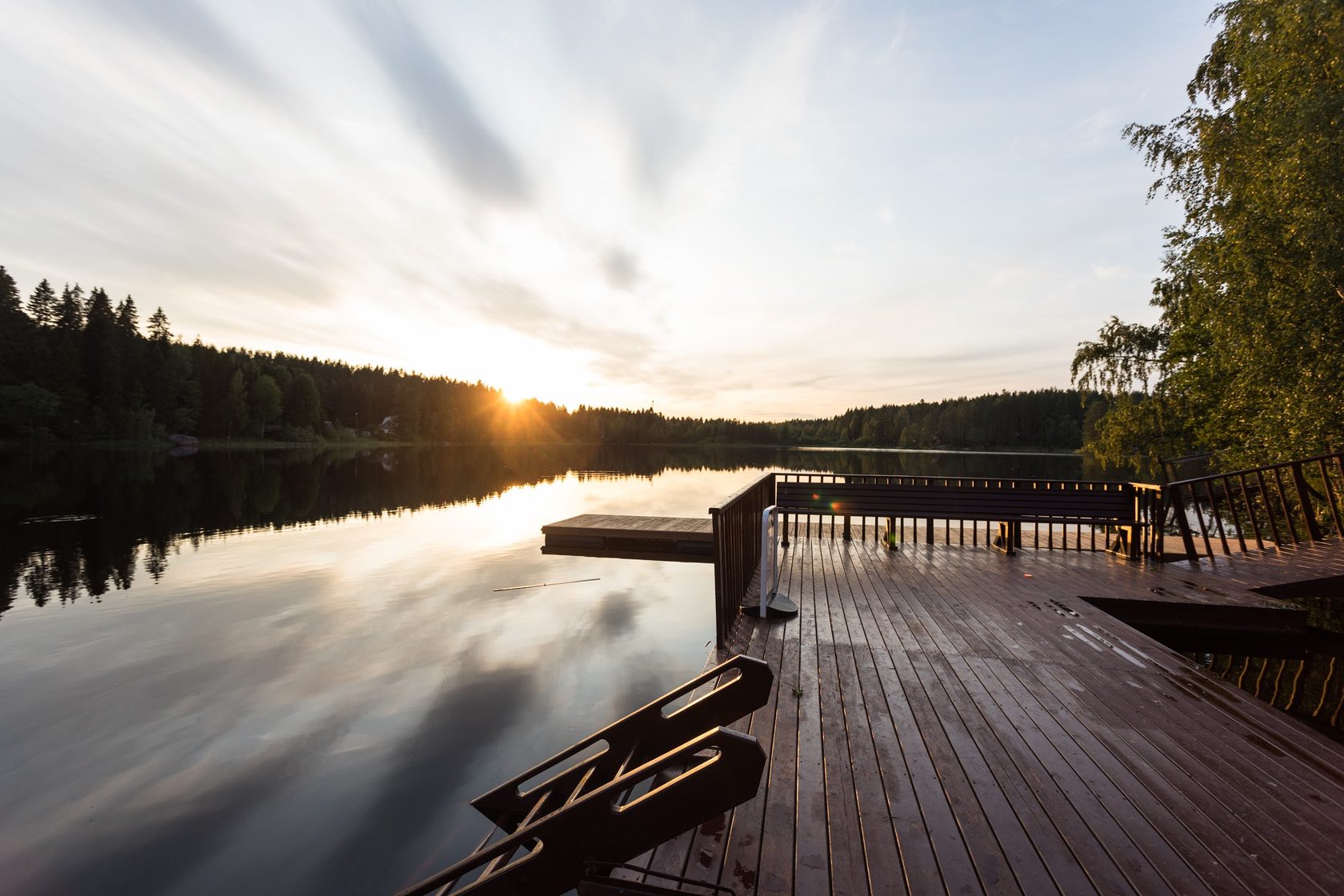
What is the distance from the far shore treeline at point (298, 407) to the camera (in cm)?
5397

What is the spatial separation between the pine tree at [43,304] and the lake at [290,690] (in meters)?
70.0

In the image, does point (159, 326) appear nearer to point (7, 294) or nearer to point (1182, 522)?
point (7, 294)

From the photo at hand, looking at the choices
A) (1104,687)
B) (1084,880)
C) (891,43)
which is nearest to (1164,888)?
(1084,880)

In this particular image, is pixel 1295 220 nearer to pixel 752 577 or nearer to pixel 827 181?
pixel 827 181

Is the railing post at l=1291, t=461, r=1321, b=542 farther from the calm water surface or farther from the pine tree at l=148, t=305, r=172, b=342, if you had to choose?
the pine tree at l=148, t=305, r=172, b=342

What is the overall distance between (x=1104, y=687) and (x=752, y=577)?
3805mm

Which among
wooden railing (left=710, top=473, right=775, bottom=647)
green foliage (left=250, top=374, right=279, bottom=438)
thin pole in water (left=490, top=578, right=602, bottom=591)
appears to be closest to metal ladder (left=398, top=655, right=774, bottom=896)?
wooden railing (left=710, top=473, right=775, bottom=647)

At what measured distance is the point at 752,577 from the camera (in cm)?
715

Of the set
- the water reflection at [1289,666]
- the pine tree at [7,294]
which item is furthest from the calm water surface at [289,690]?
the pine tree at [7,294]

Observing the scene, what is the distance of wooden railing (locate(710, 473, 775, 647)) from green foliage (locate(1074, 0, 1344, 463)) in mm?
10523

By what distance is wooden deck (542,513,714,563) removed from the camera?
13.4 metres

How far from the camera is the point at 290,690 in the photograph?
19.4ft

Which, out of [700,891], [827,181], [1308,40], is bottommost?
[700,891]

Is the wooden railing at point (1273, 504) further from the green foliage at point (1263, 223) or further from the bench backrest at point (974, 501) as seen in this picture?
the green foliage at point (1263, 223)
